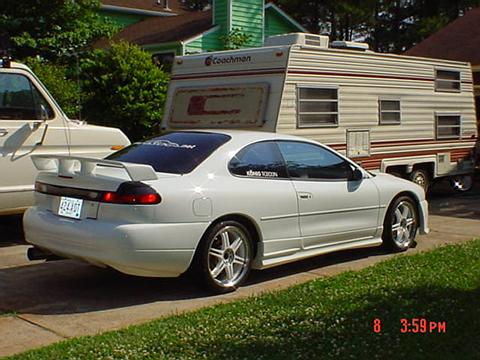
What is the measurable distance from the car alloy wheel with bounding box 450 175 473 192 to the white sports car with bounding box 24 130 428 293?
6976 mm

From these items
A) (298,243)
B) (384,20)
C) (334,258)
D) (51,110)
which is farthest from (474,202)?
(384,20)

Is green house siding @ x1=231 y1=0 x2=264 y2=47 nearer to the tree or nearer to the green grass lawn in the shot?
the tree

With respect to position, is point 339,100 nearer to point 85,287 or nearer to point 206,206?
point 206,206

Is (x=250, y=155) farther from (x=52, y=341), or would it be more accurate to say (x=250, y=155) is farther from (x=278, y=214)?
(x=52, y=341)

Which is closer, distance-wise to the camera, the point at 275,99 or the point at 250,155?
the point at 250,155

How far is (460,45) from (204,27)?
308 inches

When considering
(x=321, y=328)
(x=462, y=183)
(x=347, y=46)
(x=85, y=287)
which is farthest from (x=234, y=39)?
(x=321, y=328)

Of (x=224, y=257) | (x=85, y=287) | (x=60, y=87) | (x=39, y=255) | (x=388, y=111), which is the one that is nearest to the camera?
(x=224, y=257)

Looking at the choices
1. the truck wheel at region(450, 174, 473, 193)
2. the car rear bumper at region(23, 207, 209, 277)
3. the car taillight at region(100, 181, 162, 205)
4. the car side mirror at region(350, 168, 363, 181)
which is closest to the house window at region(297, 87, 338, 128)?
the car side mirror at region(350, 168, 363, 181)

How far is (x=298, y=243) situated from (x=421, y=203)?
2154 millimetres

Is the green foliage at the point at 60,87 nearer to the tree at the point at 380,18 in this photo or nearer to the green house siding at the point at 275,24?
the green house siding at the point at 275,24

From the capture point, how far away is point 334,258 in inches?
307

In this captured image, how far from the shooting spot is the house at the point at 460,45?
17.9 meters

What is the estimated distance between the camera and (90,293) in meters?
6.27
